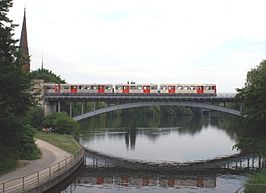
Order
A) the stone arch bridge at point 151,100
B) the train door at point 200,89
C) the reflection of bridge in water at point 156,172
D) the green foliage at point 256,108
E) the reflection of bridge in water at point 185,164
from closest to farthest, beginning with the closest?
the reflection of bridge in water at point 156,172, the green foliage at point 256,108, the reflection of bridge in water at point 185,164, the stone arch bridge at point 151,100, the train door at point 200,89

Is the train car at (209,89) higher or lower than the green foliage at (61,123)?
higher

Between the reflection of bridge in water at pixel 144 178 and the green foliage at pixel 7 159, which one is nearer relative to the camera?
the green foliage at pixel 7 159

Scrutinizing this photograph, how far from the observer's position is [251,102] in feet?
111

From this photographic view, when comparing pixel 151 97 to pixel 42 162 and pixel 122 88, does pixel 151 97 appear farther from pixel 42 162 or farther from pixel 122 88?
pixel 42 162

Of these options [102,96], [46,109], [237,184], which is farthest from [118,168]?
[46,109]

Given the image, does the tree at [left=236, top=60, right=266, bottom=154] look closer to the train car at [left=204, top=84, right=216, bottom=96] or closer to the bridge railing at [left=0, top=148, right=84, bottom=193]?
the bridge railing at [left=0, top=148, right=84, bottom=193]

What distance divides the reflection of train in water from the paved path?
1968 centimetres

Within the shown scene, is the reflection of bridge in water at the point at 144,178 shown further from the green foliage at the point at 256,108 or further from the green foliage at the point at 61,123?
the green foliage at the point at 61,123

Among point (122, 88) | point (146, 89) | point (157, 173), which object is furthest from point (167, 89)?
point (157, 173)

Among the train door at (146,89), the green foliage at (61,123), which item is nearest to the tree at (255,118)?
the train door at (146,89)

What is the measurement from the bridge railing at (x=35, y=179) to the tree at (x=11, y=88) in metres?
3.41

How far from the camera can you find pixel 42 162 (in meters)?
30.8

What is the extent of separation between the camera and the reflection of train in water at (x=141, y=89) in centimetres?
6106

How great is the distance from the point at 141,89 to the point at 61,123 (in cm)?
1417
